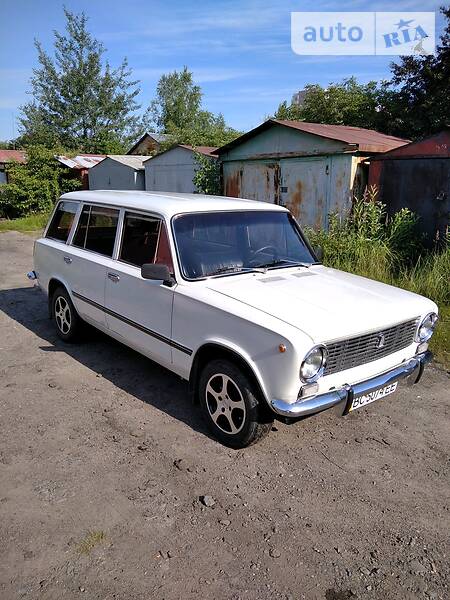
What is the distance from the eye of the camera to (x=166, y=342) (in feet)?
12.2

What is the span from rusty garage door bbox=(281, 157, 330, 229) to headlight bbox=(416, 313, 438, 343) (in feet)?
20.5

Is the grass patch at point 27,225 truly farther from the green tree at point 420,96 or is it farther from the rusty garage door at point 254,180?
the green tree at point 420,96

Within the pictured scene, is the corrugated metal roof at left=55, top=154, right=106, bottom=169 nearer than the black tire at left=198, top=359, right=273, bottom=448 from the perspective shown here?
No

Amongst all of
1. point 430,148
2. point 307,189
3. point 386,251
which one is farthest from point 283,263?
point 307,189

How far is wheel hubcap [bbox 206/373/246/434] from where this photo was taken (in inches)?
127

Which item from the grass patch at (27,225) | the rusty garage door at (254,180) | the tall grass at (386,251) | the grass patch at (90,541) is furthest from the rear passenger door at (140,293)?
the grass patch at (27,225)

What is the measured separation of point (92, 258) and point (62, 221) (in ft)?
3.67

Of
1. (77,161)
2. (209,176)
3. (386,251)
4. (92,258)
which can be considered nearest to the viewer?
(92,258)

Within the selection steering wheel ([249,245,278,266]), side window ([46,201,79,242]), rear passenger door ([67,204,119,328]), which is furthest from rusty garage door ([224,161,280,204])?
steering wheel ([249,245,278,266])

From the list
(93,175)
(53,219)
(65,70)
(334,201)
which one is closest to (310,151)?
(334,201)

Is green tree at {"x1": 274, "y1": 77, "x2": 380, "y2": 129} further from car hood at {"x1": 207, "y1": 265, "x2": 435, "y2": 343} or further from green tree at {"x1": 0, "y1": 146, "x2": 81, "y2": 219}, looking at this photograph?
car hood at {"x1": 207, "y1": 265, "x2": 435, "y2": 343}

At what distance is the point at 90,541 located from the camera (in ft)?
8.17

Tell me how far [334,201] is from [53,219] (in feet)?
19.1

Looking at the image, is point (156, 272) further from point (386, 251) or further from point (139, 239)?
point (386, 251)
